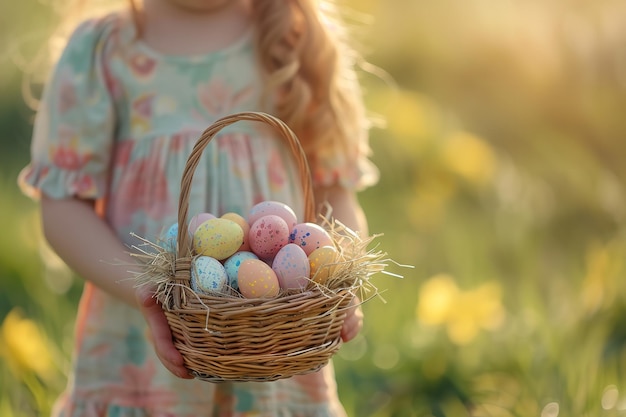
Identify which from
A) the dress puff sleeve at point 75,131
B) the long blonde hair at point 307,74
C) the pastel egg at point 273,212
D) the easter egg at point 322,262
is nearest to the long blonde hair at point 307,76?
the long blonde hair at point 307,74

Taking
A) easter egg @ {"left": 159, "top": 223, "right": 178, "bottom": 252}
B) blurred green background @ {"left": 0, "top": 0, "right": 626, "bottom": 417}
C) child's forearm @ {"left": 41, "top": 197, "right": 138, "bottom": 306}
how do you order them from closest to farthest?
easter egg @ {"left": 159, "top": 223, "right": 178, "bottom": 252}, child's forearm @ {"left": 41, "top": 197, "right": 138, "bottom": 306}, blurred green background @ {"left": 0, "top": 0, "right": 626, "bottom": 417}

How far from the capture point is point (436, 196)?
3.84m

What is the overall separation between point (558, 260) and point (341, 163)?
2.03 meters

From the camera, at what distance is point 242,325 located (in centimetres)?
139

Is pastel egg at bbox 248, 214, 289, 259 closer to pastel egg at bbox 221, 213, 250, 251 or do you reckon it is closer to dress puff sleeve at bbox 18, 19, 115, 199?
pastel egg at bbox 221, 213, 250, 251

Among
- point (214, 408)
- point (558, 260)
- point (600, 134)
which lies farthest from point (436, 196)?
point (214, 408)

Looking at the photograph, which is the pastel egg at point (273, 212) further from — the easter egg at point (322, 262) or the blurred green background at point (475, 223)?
the blurred green background at point (475, 223)

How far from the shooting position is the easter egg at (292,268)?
4.81ft

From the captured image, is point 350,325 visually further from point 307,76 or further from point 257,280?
point 307,76

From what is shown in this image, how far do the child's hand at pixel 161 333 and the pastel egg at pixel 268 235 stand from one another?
19 centimetres

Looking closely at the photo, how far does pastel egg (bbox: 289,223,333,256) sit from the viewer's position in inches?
60.3

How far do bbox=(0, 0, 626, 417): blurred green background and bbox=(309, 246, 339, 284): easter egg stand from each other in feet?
1.90

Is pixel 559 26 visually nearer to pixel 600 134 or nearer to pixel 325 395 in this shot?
pixel 600 134

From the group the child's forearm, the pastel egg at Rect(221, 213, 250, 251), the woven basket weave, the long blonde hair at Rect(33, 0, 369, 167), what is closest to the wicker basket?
the woven basket weave
